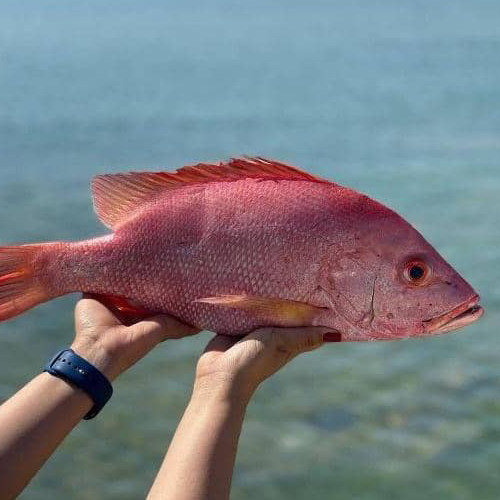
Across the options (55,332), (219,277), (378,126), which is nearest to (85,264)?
(219,277)

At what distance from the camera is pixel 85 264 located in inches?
125

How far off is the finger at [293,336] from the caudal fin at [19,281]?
786 millimetres

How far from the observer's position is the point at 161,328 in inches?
122

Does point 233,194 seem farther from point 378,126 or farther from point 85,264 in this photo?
point 378,126

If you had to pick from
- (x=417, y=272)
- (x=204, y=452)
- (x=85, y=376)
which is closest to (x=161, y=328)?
(x=85, y=376)

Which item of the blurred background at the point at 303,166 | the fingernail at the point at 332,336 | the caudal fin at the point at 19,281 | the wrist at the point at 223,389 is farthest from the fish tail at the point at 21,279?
the blurred background at the point at 303,166

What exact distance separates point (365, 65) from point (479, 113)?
4.56 metres

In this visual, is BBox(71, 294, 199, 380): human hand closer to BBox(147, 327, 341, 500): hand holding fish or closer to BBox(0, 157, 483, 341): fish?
BBox(0, 157, 483, 341): fish

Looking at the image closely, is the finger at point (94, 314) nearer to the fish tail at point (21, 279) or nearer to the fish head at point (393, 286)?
the fish tail at point (21, 279)

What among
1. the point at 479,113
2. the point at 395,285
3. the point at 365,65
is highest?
the point at 365,65

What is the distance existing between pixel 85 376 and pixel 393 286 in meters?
0.99

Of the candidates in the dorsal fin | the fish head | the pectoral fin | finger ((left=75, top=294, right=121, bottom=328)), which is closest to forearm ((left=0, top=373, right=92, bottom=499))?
finger ((left=75, top=294, right=121, bottom=328))

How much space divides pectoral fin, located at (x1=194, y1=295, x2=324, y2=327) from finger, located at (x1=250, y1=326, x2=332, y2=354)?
0.10ft

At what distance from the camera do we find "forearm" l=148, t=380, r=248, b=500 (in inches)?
91.8
